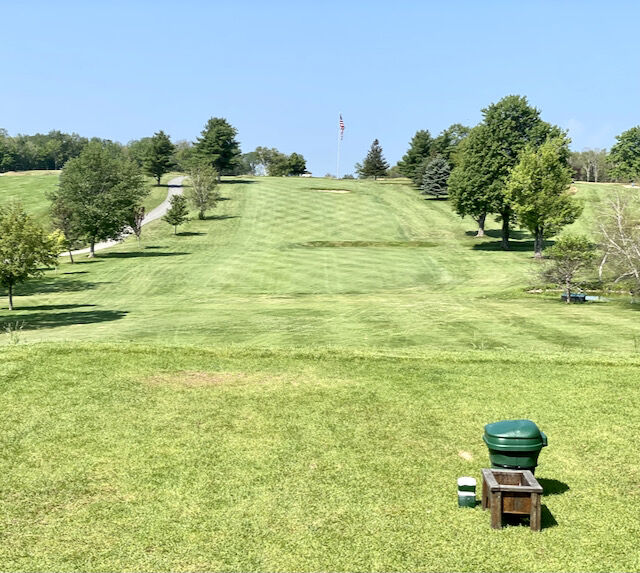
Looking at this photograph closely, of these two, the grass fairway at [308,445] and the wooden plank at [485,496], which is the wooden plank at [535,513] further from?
the wooden plank at [485,496]

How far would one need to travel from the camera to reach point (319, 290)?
45.5 meters

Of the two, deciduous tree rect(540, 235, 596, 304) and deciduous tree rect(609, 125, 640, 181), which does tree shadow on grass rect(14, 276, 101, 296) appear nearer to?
deciduous tree rect(540, 235, 596, 304)

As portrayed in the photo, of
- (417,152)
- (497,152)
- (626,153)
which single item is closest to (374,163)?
(417,152)

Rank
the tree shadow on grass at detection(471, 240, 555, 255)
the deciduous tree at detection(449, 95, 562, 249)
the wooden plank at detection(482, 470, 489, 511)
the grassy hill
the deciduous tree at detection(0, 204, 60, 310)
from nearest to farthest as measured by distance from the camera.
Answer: the wooden plank at detection(482, 470, 489, 511)
the grassy hill
the deciduous tree at detection(0, 204, 60, 310)
the deciduous tree at detection(449, 95, 562, 249)
the tree shadow on grass at detection(471, 240, 555, 255)

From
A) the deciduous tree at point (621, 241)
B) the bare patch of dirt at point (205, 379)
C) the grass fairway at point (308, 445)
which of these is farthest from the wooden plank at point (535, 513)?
the deciduous tree at point (621, 241)

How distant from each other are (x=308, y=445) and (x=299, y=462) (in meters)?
0.74

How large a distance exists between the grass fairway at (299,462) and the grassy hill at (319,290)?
656 cm

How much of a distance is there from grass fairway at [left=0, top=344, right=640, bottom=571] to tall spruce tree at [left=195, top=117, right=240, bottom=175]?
350 ft

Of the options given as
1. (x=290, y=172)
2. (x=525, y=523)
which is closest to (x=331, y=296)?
(x=525, y=523)

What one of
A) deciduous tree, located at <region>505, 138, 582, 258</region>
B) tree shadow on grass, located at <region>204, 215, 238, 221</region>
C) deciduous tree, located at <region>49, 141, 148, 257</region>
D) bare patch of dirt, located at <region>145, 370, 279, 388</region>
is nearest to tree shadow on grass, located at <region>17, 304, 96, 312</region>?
bare patch of dirt, located at <region>145, 370, 279, 388</region>

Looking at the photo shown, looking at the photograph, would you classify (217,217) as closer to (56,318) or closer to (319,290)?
(319,290)

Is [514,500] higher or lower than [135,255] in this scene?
higher

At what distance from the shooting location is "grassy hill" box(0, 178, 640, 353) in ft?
83.1

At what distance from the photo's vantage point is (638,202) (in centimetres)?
5381
